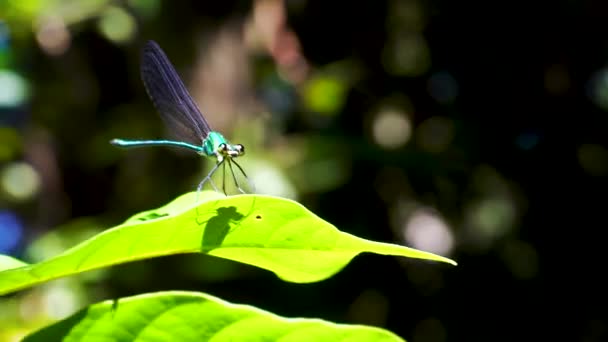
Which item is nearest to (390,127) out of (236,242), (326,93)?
(326,93)

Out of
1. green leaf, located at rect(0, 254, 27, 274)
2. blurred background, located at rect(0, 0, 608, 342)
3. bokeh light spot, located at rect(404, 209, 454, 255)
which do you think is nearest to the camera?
green leaf, located at rect(0, 254, 27, 274)

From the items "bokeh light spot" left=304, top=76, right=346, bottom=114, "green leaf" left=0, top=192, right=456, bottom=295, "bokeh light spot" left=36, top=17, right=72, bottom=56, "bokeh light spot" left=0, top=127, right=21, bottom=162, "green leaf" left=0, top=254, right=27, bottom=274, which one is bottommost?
"bokeh light spot" left=0, top=127, right=21, bottom=162

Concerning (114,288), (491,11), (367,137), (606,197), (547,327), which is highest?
(491,11)

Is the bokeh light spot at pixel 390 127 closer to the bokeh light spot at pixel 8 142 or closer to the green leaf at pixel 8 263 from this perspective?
the bokeh light spot at pixel 8 142

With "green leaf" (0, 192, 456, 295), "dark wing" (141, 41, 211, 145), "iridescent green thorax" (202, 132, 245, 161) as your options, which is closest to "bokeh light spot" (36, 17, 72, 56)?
"dark wing" (141, 41, 211, 145)

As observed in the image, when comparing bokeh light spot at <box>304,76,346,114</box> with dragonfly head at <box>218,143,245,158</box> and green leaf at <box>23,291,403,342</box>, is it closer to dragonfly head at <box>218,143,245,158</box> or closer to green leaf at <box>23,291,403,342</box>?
dragonfly head at <box>218,143,245,158</box>

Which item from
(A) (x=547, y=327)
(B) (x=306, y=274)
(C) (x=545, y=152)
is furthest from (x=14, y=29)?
(B) (x=306, y=274)

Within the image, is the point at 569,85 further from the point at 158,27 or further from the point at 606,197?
the point at 158,27
